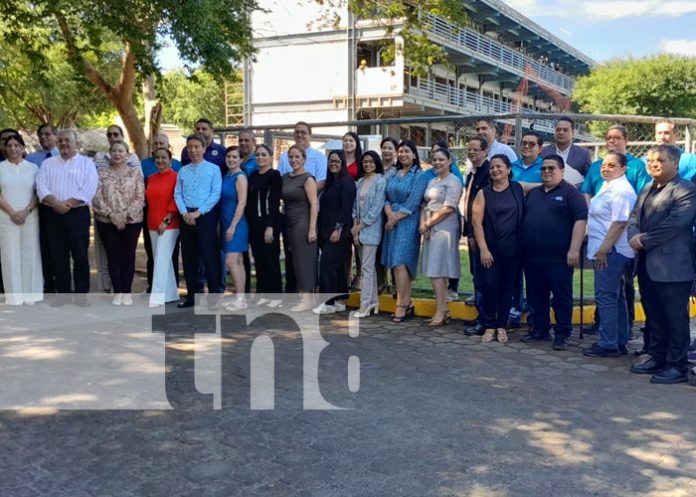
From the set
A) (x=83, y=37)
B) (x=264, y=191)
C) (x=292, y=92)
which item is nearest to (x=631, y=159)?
(x=264, y=191)

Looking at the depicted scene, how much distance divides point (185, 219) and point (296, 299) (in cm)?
166

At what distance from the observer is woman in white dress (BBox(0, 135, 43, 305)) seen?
8.16m

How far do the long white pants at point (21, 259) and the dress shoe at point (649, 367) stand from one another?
6.69 meters

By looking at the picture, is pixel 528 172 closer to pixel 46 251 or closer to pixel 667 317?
pixel 667 317

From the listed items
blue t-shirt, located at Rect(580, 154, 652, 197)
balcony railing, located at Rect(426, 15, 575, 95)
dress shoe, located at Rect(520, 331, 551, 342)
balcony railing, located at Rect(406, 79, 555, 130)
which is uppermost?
balcony railing, located at Rect(426, 15, 575, 95)

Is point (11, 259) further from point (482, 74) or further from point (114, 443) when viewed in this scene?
point (482, 74)

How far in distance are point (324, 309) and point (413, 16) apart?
5.40m

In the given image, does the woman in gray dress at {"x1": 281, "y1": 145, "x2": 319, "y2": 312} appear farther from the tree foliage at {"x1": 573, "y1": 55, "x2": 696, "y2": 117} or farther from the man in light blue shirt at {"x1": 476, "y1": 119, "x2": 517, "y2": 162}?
the tree foliage at {"x1": 573, "y1": 55, "x2": 696, "y2": 117}

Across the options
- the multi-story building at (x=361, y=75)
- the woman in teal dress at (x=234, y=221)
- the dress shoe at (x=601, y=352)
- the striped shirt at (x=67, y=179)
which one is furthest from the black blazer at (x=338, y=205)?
the multi-story building at (x=361, y=75)

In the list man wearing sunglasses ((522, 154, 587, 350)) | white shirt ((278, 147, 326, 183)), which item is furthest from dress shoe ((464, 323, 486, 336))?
white shirt ((278, 147, 326, 183))

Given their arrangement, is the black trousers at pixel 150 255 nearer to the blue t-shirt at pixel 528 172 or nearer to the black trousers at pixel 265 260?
the black trousers at pixel 265 260

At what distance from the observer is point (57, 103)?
3050 cm

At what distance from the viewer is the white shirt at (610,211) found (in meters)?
6.30

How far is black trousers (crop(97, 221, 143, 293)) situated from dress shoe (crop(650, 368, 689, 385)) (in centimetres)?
582
